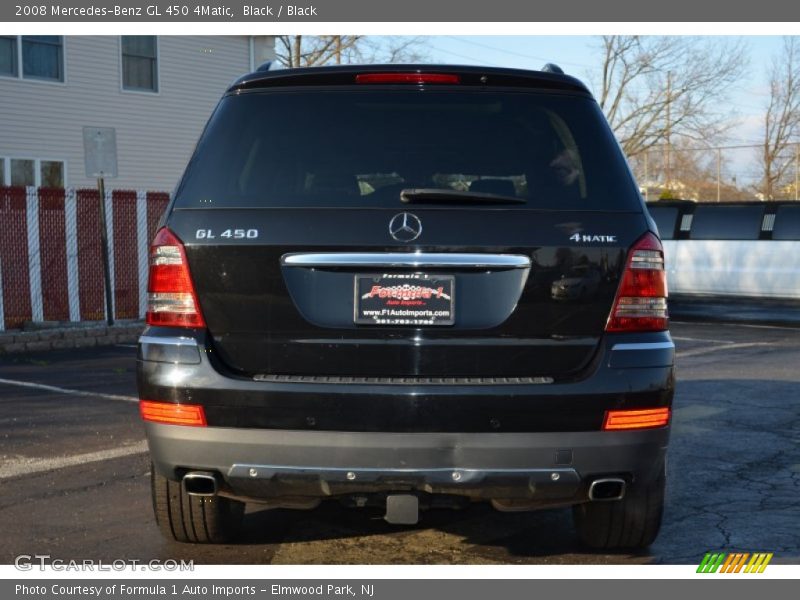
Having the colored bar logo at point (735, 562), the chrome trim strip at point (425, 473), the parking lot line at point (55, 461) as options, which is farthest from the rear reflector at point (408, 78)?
the parking lot line at point (55, 461)

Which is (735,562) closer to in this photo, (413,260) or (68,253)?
(413,260)

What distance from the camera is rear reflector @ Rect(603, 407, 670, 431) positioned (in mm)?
3904

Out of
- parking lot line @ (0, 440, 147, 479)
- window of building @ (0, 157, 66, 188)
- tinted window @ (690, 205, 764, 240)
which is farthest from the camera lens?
window of building @ (0, 157, 66, 188)

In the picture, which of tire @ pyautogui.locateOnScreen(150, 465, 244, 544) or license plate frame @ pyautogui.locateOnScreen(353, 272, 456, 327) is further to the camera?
tire @ pyautogui.locateOnScreen(150, 465, 244, 544)

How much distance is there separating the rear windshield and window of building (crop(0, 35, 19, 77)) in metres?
18.9

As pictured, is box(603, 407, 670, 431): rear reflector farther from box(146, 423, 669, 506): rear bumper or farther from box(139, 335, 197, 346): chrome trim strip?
box(139, 335, 197, 346): chrome trim strip

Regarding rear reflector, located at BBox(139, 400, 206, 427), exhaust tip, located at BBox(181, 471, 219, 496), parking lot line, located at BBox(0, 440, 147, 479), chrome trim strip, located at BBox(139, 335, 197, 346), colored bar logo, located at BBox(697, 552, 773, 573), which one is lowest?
parking lot line, located at BBox(0, 440, 147, 479)

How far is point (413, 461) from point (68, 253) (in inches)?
470

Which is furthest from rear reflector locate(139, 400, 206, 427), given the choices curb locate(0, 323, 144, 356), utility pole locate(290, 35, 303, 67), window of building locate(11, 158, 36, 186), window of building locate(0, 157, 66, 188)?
utility pole locate(290, 35, 303, 67)

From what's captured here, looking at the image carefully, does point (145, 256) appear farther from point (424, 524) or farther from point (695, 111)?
point (695, 111)

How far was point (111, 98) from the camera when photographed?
23391 mm

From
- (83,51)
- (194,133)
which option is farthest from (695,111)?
(83,51)

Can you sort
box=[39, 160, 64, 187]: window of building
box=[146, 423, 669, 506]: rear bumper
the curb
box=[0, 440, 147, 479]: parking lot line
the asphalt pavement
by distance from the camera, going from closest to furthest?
box=[146, 423, 669, 506]: rear bumper < the asphalt pavement < box=[0, 440, 147, 479]: parking lot line < the curb < box=[39, 160, 64, 187]: window of building

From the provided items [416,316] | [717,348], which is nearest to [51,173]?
[717,348]
